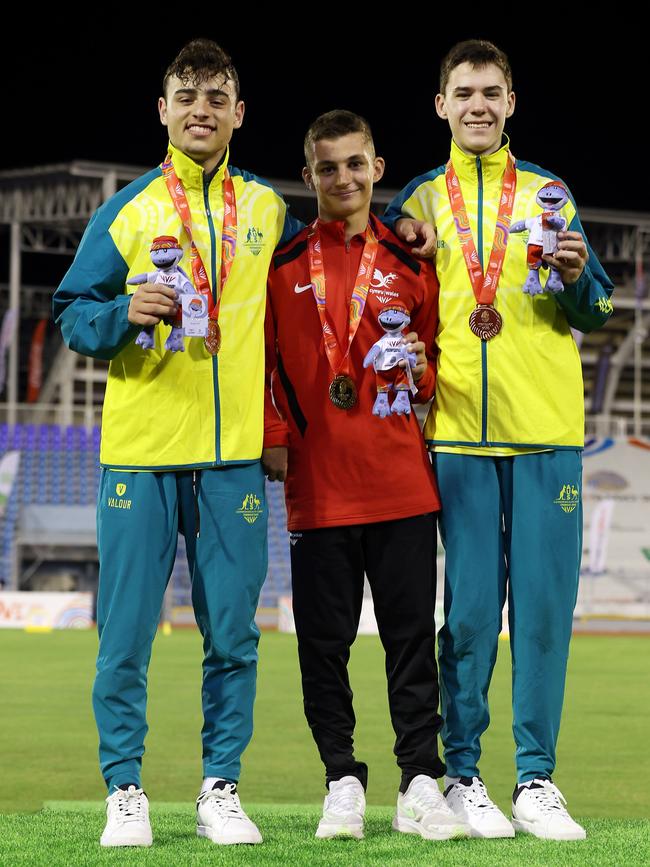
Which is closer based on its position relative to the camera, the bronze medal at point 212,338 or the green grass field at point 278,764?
the green grass field at point 278,764

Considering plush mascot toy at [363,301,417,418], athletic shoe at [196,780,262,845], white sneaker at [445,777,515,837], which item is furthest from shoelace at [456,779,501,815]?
plush mascot toy at [363,301,417,418]

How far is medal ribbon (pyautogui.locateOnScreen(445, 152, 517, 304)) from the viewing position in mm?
3664

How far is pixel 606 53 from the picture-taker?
88.3 feet

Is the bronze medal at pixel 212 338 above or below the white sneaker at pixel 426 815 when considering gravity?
above

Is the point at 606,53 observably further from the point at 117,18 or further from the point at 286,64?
the point at 117,18

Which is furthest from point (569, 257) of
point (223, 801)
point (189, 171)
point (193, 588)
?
point (223, 801)

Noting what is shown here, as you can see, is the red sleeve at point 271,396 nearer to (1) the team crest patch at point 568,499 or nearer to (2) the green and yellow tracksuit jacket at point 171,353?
(2) the green and yellow tracksuit jacket at point 171,353

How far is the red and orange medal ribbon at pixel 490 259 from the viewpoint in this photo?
3654mm

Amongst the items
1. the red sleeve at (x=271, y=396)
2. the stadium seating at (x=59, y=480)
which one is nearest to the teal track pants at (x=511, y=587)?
the red sleeve at (x=271, y=396)

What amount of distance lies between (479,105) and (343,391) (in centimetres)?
101

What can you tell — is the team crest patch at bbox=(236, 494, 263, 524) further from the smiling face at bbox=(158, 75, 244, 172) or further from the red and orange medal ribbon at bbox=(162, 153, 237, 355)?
the smiling face at bbox=(158, 75, 244, 172)

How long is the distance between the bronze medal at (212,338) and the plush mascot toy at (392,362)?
0.44m

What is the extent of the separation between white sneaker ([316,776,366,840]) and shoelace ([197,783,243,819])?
0.25 metres

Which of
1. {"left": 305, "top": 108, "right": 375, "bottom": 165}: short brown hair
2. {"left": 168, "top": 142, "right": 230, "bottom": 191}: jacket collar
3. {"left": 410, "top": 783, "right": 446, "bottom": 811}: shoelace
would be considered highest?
{"left": 305, "top": 108, "right": 375, "bottom": 165}: short brown hair
